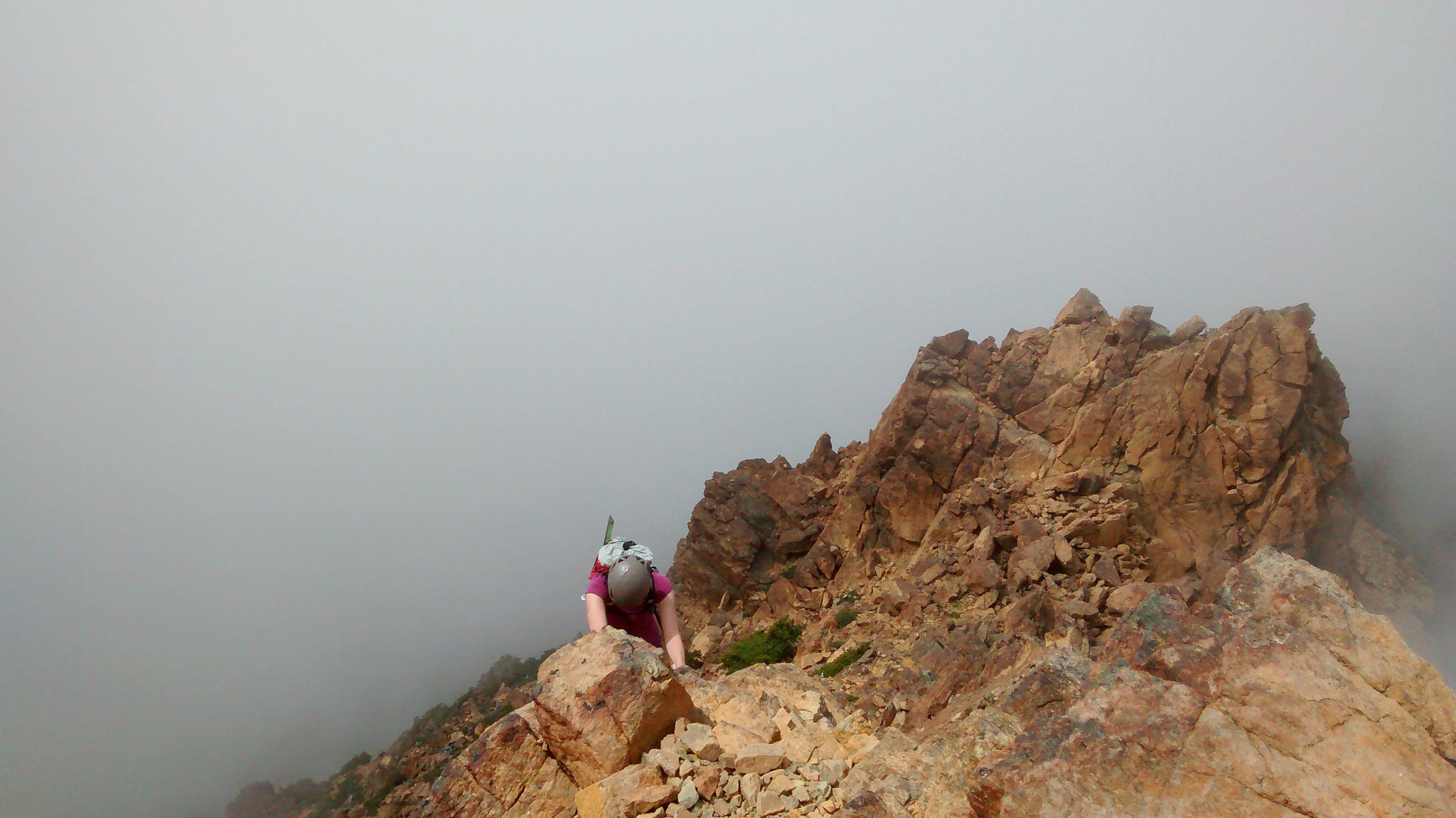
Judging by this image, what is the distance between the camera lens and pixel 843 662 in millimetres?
17062

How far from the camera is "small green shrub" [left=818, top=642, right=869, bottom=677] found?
1673 cm

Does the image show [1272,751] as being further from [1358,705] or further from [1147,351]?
[1147,351]

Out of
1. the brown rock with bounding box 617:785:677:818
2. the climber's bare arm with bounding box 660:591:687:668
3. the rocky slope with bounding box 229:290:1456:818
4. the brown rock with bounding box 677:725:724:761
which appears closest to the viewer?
the rocky slope with bounding box 229:290:1456:818

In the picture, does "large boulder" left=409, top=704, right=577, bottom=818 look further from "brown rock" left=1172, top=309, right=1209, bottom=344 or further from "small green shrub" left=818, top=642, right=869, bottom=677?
"brown rock" left=1172, top=309, right=1209, bottom=344

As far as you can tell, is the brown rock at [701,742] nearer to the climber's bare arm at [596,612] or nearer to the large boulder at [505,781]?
the large boulder at [505,781]

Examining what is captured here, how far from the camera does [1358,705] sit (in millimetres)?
3389

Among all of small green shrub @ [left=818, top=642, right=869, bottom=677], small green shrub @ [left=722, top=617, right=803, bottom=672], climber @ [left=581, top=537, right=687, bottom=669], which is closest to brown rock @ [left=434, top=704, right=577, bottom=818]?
climber @ [left=581, top=537, right=687, bottom=669]

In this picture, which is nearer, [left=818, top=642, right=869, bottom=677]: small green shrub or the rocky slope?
the rocky slope

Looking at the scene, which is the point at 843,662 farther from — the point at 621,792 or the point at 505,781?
the point at 621,792

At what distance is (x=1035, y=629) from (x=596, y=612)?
1422cm

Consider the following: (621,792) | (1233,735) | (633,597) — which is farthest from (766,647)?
(1233,735)

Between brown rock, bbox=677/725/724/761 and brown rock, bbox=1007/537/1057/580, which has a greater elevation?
brown rock, bbox=677/725/724/761

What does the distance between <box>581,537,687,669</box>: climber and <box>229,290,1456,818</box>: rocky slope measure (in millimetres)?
688

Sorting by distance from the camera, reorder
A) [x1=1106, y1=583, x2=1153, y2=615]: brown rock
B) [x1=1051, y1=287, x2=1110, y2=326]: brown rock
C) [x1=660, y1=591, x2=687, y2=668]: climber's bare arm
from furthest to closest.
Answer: [x1=1051, y1=287, x2=1110, y2=326]: brown rock, [x1=1106, y1=583, x2=1153, y2=615]: brown rock, [x1=660, y1=591, x2=687, y2=668]: climber's bare arm
